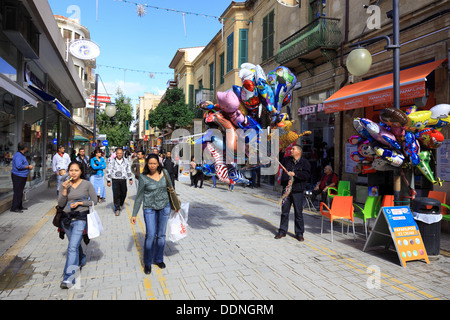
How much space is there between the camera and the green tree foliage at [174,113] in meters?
27.3

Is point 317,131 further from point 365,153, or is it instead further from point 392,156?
point 392,156

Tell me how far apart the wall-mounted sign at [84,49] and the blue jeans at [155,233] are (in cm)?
938

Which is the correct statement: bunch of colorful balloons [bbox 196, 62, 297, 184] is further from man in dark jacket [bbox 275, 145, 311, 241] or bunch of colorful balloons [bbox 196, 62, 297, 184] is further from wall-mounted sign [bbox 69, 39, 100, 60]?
wall-mounted sign [bbox 69, 39, 100, 60]

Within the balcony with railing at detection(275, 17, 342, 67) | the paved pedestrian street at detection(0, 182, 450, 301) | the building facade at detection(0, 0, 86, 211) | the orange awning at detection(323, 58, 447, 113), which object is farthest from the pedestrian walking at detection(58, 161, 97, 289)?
the balcony with railing at detection(275, 17, 342, 67)

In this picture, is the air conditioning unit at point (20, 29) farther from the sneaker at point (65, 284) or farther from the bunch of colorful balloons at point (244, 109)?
the sneaker at point (65, 284)

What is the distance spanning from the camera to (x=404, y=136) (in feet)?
17.5

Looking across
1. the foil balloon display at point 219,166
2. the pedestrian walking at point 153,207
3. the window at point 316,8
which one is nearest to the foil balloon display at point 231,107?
the foil balloon display at point 219,166

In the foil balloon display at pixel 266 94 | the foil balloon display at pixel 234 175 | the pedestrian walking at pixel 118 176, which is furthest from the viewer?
the pedestrian walking at pixel 118 176

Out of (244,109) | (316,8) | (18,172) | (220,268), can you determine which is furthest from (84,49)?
(220,268)

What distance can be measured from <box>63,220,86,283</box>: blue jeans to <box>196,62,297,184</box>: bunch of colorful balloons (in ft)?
7.87

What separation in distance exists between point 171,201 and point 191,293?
57.3 inches

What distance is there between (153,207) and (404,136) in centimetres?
445

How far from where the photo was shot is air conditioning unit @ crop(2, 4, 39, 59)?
7973mm

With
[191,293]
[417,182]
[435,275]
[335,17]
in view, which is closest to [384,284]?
[435,275]
